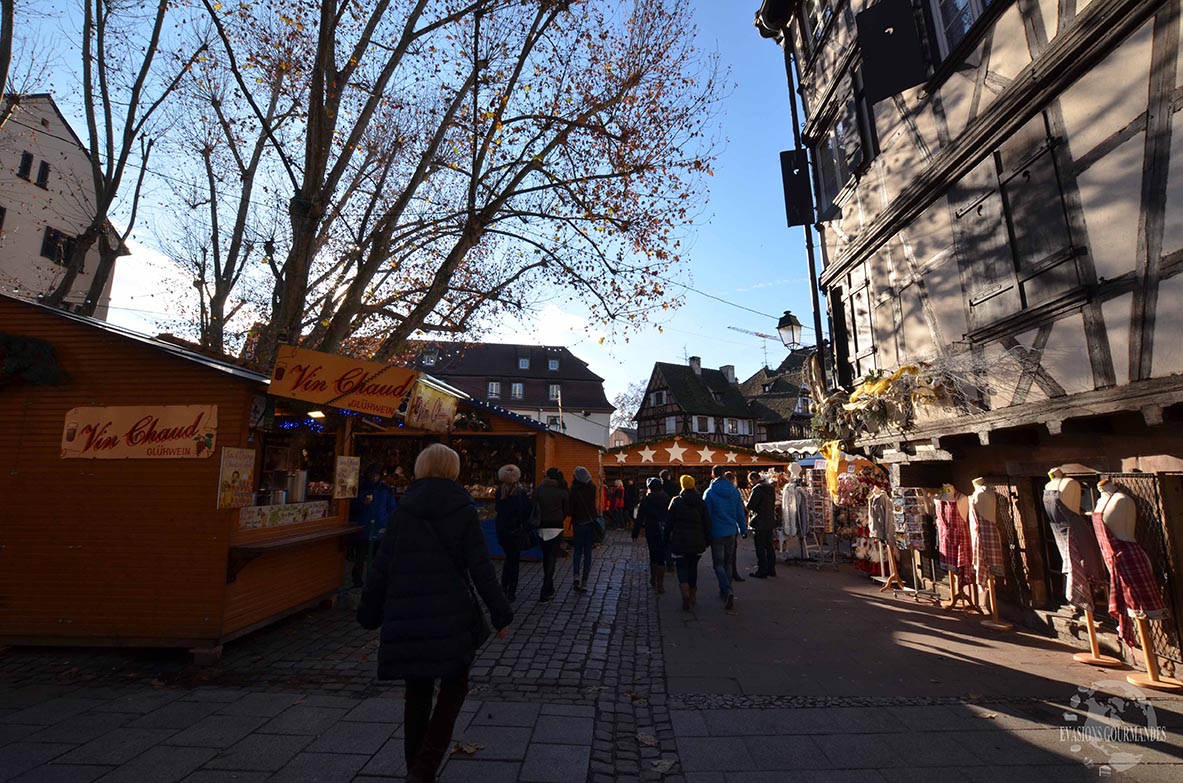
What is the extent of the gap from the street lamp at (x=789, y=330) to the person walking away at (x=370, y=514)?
7.53m

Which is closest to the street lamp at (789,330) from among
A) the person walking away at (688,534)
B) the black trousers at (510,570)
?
the person walking away at (688,534)

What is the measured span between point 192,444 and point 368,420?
3287 millimetres

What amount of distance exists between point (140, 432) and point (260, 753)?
12.4 ft

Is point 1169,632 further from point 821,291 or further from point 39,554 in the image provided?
point 39,554

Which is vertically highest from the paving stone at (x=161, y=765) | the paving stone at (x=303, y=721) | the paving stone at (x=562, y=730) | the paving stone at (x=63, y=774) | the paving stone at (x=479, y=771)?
the paving stone at (x=63, y=774)

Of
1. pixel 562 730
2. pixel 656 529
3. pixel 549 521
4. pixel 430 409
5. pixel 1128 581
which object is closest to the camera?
pixel 562 730

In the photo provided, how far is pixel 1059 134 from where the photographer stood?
5.55 m

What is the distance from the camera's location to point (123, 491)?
5.59m

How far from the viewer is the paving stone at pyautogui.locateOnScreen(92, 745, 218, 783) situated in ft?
10.3

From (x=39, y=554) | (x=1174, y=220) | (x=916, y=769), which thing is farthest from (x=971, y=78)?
(x=39, y=554)

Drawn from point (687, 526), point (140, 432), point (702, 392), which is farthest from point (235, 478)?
point (702, 392)

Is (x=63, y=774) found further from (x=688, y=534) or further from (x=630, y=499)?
(x=630, y=499)

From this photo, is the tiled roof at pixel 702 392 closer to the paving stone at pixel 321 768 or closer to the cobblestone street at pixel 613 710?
the cobblestone street at pixel 613 710

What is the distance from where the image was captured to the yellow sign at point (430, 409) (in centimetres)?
719
